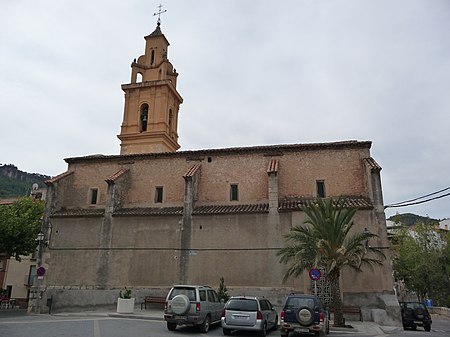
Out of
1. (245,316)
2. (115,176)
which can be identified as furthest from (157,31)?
(245,316)

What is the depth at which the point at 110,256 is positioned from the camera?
80.6 ft

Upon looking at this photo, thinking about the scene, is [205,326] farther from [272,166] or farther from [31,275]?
[31,275]

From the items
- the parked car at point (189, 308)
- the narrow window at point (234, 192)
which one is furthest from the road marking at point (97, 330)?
the narrow window at point (234, 192)

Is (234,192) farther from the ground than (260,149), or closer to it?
closer to it

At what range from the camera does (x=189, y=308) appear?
1386 cm

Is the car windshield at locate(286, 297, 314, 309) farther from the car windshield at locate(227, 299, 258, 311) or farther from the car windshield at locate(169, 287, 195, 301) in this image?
the car windshield at locate(169, 287, 195, 301)

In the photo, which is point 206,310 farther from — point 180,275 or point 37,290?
point 37,290

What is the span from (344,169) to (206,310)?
1382cm

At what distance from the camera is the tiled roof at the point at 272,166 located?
23578 millimetres

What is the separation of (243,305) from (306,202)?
36.2 feet

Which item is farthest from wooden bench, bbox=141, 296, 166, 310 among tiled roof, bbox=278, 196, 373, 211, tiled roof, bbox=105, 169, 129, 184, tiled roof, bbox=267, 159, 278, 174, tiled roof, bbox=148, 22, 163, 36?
tiled roof, bbox=148, 22, 163, 36

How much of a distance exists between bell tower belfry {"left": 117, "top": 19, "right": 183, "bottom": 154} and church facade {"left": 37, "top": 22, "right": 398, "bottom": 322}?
17.1 ft

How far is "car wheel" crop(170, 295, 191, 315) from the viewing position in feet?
45.2

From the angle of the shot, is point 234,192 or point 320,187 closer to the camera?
point 320,187
